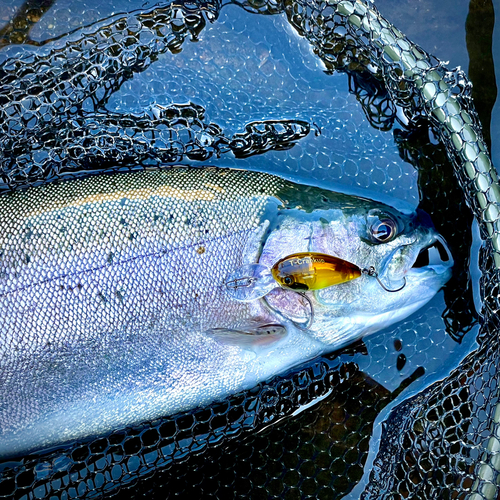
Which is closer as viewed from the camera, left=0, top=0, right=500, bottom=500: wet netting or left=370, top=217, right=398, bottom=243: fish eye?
left=370, top=217, right=398, bottom=243: fish eye

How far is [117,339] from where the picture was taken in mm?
2229

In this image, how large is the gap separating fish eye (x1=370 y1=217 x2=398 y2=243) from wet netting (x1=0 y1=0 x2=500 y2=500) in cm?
41

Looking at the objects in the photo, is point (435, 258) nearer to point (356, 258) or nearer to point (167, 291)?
point (356, 258)

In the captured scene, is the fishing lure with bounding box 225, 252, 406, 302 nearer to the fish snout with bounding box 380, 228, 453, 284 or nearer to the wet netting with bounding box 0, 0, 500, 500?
the fish snout with bounding box 380, 228, 453, 284

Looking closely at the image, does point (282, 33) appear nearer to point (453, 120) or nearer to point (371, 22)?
point (371, 22)

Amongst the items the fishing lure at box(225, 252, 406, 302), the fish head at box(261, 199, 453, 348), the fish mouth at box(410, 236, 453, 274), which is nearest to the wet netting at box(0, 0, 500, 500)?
the fish mouth at box(410, 236, 453, 274)

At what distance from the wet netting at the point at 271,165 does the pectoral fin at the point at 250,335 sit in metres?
0.34

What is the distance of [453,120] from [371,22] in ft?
1.93

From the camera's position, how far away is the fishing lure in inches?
88.2

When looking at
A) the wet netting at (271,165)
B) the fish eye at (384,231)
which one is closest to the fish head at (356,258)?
the fish eye at (384,231)

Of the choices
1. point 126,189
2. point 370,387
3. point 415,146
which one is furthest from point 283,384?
point 415,146

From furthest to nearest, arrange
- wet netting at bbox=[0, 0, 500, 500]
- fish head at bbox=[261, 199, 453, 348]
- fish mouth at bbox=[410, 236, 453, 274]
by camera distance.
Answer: wet netting at bbox=[0, 0, 500, 500] < fish mouth at bbox=[410, 236, 453, 274] < fish head at bbox=[261, 199, 453, 348]

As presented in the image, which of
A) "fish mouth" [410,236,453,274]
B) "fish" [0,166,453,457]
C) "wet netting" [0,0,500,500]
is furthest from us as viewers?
"wet netting" [0,0,500,500]

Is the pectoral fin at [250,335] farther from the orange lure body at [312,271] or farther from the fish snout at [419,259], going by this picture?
the fish snout at [419,259]
